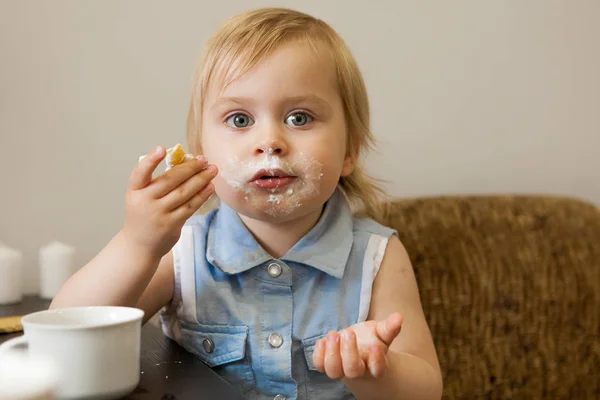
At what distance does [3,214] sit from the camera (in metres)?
1.27

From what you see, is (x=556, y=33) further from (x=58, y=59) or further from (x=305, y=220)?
(x=58, y=59)

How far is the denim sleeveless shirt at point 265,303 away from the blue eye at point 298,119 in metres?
0.17

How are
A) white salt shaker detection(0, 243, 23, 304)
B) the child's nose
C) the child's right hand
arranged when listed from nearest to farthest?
the child's right hand < the child's nose < white salt shaker detection(0, 243, 23, 304)

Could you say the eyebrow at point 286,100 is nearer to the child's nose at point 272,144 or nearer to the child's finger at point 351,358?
the child's nose at point 272,144

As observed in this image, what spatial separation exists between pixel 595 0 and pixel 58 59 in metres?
1.18

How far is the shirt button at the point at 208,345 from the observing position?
3.22 feet

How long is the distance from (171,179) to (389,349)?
366mm

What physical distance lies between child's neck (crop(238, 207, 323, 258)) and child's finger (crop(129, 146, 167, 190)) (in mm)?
261

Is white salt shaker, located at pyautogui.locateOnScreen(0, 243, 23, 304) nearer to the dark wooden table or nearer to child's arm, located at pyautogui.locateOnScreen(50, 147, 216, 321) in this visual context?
the dark wooden table

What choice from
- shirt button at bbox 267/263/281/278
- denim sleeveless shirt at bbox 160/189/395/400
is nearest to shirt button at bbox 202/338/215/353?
denim sleeveless shirt at bbox 160/189/395/400

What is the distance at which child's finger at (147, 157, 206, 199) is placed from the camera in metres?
0.80

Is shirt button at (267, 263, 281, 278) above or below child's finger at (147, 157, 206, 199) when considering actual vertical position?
below

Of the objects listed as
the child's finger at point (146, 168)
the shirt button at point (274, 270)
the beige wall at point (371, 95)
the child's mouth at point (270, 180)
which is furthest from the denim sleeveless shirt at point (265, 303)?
the beige wall at point (371, 95)

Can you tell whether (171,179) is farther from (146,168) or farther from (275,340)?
(275,340)
